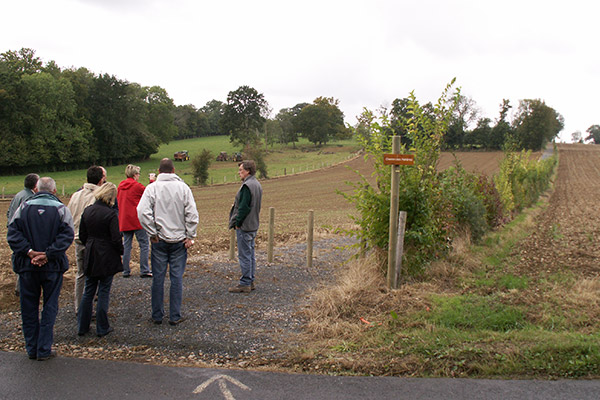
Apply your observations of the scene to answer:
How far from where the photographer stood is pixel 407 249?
332 inches

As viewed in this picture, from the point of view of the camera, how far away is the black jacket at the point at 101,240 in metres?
5.87

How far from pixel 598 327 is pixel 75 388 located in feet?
18.7

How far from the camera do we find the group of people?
5270 mm

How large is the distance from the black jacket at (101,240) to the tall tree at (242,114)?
81.5 m

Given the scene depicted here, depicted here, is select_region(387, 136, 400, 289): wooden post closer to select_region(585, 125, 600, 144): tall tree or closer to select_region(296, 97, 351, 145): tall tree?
select_region(296, 97, 351, 145): tall tree

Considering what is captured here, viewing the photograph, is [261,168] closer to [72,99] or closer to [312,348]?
[72,99]

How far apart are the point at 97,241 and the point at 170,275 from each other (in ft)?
3.33

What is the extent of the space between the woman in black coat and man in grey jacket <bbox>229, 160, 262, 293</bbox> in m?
2.05

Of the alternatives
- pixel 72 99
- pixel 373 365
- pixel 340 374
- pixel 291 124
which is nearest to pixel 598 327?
pixel 373 365

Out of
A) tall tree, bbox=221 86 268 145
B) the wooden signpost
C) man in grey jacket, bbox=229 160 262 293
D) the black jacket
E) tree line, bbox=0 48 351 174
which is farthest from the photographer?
tall tree, bbox=221 86 268 145

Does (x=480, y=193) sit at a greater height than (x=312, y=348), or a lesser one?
greater

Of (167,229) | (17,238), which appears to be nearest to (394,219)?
(167,229)

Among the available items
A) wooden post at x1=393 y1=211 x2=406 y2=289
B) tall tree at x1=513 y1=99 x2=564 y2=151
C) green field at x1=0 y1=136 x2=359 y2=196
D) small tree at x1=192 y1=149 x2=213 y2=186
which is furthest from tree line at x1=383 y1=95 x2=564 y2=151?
wooden post at x1=393 y1=211 x2=406 y2=289

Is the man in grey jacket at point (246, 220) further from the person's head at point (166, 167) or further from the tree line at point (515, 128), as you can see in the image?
the tree line at point (515, 128)
